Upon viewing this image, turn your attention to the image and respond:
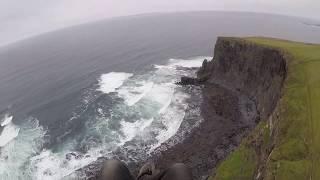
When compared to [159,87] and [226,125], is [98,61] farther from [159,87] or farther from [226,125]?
[226,125]

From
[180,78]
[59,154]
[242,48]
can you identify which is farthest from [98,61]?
[59,154]

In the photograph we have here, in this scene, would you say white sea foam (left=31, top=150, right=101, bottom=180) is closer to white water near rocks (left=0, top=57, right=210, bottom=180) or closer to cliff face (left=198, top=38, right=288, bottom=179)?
white water near rocks (left=0, top=57, right=210, bottom=180)

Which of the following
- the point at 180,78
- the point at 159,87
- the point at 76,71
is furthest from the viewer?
the point at 76,71

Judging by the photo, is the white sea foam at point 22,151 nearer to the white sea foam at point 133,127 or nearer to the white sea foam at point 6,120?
the white sea foam at point 6,120

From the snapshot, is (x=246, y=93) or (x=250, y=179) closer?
(x=250, y=179)

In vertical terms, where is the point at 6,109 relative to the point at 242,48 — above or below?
Result: below

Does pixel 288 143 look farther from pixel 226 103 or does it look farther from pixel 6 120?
pixel 6 120

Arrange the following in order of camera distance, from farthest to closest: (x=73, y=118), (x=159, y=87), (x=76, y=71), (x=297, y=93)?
(x=76, y=71)
(x=159, y=87)
(x=73, y=118)
(x=297, y=93)

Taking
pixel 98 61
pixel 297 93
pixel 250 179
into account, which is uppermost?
pixel 297 93
